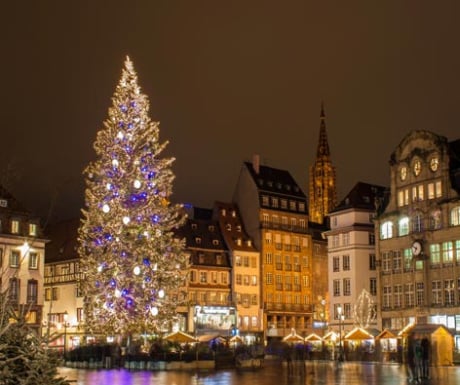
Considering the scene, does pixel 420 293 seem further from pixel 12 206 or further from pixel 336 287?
pixel 12 206

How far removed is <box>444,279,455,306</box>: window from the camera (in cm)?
6681

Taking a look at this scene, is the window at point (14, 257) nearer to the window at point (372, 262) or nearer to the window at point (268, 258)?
the window at point (268, 258)

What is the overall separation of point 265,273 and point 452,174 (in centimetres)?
3177

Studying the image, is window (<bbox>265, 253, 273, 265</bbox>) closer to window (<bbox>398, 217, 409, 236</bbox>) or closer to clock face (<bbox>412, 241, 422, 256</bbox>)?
window (<bbox>398, 217, 409, 236</bbox>)

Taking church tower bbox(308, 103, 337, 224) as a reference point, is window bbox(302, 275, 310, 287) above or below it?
below

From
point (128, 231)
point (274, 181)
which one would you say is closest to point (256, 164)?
point (274, 181)

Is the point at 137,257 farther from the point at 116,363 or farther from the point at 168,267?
the point at 116,363

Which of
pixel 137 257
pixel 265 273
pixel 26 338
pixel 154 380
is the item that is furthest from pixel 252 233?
pixel 26 338

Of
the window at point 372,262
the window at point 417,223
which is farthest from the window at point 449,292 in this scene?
the window at point 372,262

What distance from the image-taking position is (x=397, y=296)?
73.4 meters

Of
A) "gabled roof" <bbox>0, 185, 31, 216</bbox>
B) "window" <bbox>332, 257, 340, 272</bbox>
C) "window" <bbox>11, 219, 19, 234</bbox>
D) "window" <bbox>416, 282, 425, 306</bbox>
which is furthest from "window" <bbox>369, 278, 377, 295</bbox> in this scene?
"window" <bbox>11, 219, 19, 234</bbox>

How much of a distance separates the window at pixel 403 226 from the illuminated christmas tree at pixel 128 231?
34186 mm

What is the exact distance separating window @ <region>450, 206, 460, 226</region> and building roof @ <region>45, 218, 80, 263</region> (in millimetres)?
38423

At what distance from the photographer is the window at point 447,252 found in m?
67.7
